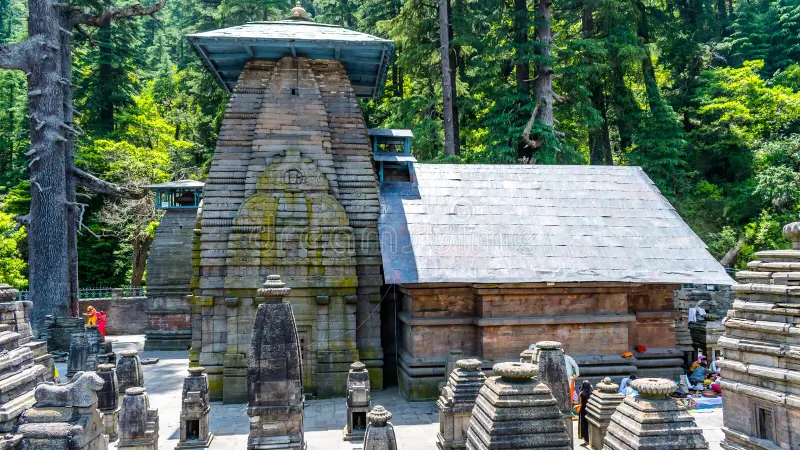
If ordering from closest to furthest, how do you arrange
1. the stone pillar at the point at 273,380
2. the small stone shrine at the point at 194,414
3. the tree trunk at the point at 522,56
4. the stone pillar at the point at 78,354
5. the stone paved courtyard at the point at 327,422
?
1. the stone pillar at the point at 273,380
2. the small stone shrine at the point at 194,414
3. the stone paved courtyard at the point at 327,422
4. the stone pillar at the point at 78,354
5. the tree trunk at the point at 522,56

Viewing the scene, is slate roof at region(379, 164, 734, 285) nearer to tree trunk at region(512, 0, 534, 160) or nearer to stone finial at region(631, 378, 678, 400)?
stone finial at region(631, 378, 678, 400)

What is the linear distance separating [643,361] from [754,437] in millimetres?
6565

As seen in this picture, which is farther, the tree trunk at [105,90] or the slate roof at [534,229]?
the tree trunk at [105,90]

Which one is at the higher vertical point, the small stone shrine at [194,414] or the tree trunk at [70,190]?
the tree trunk at [70,190]

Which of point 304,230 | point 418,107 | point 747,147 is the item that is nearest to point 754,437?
point 304,230

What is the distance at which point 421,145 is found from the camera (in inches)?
1035

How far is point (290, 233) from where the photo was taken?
1409cm

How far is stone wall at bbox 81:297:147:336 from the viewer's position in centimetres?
2711

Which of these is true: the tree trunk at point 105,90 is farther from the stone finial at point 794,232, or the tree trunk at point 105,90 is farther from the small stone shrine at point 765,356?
the stone finial at point 794,232

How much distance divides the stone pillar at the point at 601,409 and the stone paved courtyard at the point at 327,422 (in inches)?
87.9

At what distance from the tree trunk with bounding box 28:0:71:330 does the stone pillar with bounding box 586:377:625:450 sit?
21.2 m

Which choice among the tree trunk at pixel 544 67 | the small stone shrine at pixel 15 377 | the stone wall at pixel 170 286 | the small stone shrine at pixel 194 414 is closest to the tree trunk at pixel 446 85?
the tree trunk at pixel 544 67

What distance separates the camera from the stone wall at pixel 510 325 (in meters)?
13.5

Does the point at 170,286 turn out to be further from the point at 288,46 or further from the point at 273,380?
the point at 273,380
